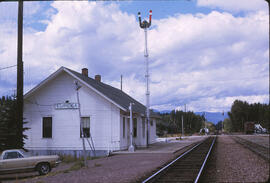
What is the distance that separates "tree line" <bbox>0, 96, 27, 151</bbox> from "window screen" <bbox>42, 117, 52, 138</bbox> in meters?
5.96

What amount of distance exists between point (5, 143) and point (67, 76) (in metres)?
7.79

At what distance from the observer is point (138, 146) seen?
28.0 meters

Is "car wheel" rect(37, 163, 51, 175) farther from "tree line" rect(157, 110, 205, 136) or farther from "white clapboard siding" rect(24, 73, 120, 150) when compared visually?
"tree line" rect(157, 110, 205, 136)

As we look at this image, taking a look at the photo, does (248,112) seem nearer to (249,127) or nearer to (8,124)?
(249,127)

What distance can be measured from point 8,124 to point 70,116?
6014mm

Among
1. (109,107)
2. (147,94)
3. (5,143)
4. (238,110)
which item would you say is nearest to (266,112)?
(238,110)

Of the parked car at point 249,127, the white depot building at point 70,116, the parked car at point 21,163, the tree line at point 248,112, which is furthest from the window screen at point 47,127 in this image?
the parked car at point 249,127

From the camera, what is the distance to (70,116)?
75.9ft

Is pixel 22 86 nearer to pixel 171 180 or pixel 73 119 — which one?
pixel 73 119

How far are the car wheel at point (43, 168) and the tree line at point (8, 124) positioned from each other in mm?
2718

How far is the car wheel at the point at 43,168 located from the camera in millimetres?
14277

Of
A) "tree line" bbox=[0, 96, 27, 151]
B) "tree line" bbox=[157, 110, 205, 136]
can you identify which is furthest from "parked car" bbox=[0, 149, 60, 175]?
"tree line" bbox=[157, 110, 205, 136]

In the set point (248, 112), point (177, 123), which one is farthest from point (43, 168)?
point (177, 123)

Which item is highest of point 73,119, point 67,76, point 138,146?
point 67,76
